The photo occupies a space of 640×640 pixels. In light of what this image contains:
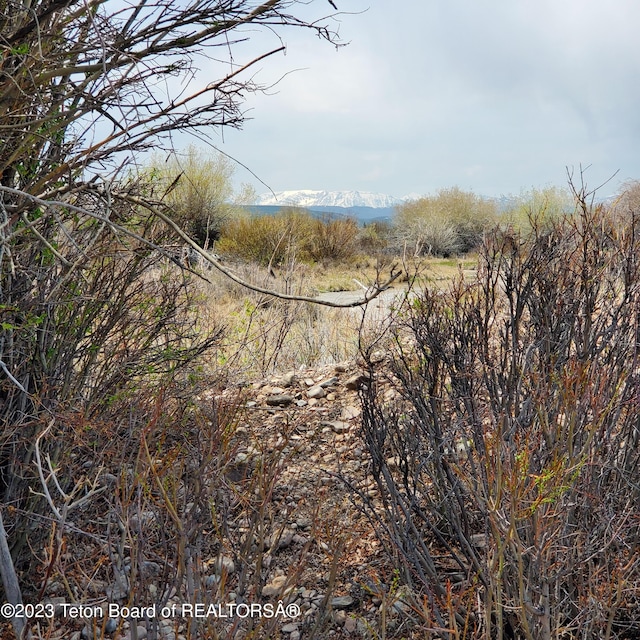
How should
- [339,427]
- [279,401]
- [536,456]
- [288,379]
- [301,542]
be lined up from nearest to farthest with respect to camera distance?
1. [536,456]
2. [301,542]
3. [339,427]
4. [279,401]
5. [288,379]

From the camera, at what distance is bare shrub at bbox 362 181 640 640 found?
174 centimetres

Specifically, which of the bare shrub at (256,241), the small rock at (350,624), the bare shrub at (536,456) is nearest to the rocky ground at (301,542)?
the small rock at (350,624)

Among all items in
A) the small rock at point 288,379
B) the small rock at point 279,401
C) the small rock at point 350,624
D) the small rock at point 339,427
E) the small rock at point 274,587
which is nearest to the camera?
the small rock at point 350,624

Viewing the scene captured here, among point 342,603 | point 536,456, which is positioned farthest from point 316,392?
point 536,456

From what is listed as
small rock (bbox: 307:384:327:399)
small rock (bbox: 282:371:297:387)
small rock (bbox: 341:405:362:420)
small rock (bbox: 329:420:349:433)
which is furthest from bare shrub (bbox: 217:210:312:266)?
small rock (bbox: 329:420:349:433)

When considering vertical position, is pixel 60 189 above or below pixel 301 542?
above

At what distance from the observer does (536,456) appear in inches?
75.7

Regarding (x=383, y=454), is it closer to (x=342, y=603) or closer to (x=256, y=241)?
(x=342, y=603)

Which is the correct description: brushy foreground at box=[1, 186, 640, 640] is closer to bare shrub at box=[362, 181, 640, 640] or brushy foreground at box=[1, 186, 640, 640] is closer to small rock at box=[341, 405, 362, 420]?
bare shrub at box=[362, 181, 640, 640]

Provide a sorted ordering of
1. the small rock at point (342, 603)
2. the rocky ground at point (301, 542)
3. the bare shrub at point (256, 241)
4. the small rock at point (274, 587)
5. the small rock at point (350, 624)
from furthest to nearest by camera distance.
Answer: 1. the bare shrub at point (256, 241)
2. the small rock at point (274, 587)
3. the small rock at point (342, 603)
4. the small rock at point (350, 624)
5. the rocky ground at point (301, 542)

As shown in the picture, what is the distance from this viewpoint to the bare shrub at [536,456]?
68.4 inches

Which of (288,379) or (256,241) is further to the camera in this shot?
(256,241)

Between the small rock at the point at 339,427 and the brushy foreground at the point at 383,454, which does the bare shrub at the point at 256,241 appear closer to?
the small rock at the point at 339,427

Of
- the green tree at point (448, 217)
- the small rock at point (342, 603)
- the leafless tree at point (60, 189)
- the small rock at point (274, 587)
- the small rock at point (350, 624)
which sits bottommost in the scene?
the small rock at point (350, 624)
